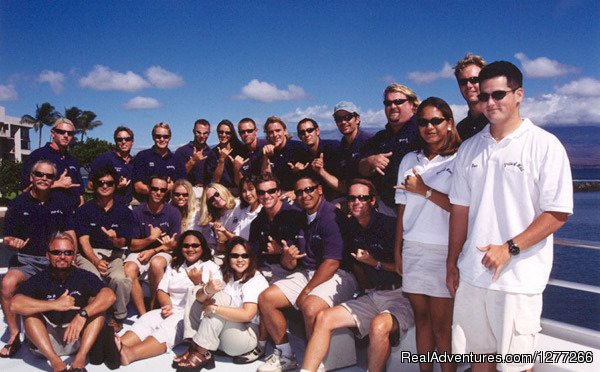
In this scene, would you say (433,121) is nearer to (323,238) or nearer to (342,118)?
(323,238)

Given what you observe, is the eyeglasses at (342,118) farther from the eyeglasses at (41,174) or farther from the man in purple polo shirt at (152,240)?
the eyeglasses at (41,174)

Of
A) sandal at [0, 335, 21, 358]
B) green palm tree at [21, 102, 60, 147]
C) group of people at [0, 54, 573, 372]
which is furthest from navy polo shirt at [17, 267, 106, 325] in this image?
green palm tree at [21, 102, 60, 147]

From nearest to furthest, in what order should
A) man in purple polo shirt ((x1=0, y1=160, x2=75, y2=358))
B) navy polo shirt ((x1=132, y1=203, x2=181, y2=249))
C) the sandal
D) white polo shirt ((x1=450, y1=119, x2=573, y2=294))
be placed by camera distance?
white polo shirt ((x1=450, y1=119, x2=573, y2=294)) < the sandal < man in purple polo shirt ((x1=0, y1=160, x2=75, y2=358)) < navy polo shirt ((x1=132, y1=203, x2=181, y2=249))

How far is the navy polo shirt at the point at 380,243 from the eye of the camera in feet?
12.3

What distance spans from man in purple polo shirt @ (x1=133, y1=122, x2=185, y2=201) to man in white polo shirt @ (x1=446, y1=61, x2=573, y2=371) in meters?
4.52

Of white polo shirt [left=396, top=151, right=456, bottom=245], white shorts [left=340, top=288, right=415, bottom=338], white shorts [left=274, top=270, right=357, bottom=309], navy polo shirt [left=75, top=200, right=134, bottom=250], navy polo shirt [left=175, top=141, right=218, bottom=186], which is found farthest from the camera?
navy polo shirt [left=175, top=141, right=218, bottom=186]

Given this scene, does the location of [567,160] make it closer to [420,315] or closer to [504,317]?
[504,317]

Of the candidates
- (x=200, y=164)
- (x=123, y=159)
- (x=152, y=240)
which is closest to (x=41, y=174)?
(x=152, y=240)

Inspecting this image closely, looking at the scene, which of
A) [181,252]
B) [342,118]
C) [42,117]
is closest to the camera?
[342,118]

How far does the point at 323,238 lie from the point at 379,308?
30.5 inches

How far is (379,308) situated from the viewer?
3.67 m

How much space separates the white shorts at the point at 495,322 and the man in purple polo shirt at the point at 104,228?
3.60 meters

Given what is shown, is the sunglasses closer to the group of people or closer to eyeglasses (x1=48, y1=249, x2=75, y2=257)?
the group of people

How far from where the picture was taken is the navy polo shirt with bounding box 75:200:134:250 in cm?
519
